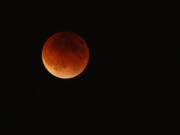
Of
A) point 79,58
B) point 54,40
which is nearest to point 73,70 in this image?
point 79,58

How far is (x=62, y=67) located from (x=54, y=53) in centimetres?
36

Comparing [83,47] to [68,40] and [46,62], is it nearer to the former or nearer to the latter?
[68,40]

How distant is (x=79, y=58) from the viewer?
710 cm

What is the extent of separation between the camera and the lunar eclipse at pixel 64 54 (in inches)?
271

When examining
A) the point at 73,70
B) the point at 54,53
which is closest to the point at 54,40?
the point at 54,53

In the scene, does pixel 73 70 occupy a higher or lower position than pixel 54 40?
lower

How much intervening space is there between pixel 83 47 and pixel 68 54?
538mm

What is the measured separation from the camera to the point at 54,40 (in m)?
7.03

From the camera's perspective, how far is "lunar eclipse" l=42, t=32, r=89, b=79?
22.6 ft

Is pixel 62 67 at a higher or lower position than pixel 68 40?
lower

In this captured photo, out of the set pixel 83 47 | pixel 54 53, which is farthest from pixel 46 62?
pixel 83 47

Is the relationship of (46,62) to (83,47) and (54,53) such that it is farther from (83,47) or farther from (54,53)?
(83,47)

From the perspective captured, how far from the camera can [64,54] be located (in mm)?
6867

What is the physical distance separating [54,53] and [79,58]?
0.60 metres
